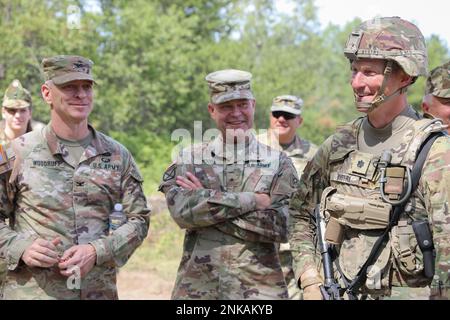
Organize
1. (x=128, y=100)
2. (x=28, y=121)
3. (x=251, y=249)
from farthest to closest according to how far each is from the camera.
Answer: (x=128, y=100)
(x=28, y=121)
(x=251, y=249)

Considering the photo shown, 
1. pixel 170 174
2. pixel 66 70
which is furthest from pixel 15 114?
pixel 66 70

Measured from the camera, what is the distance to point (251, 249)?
16.4ft

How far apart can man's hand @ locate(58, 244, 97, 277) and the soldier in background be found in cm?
382

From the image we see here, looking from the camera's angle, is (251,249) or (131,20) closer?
(251,249)

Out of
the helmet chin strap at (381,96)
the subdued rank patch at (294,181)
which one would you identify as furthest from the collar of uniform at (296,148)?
the helmet chin strap at (381,96)

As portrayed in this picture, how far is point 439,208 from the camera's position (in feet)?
11.5

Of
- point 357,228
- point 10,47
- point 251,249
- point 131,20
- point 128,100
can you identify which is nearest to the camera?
point 357,228

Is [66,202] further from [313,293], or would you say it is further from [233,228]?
[313,293]
